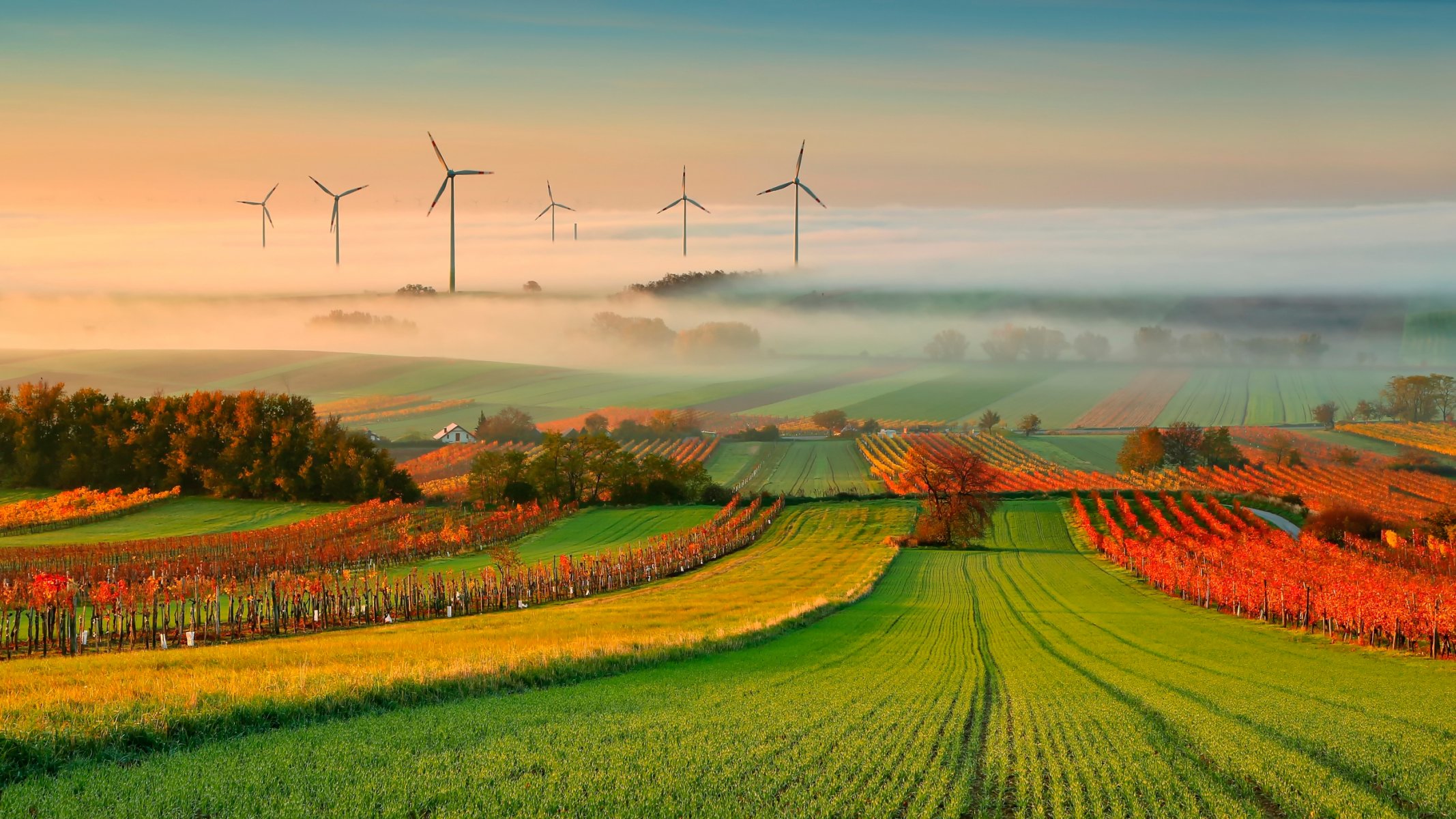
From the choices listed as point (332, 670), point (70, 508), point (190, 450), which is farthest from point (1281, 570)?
point (190, 450)

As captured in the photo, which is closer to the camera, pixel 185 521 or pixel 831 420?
pixel 185 521

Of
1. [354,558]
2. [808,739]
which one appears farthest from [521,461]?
[808,739]

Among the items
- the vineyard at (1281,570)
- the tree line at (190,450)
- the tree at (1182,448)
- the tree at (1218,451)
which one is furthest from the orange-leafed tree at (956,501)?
the tree at (1218,451)

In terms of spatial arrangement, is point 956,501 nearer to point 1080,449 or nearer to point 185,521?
point 185,521

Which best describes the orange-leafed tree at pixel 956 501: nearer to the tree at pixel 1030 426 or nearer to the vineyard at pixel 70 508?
the vineyard at pixel 70 508

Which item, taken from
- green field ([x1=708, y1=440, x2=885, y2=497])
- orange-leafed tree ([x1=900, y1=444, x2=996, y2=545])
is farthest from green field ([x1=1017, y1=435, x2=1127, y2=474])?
orange-leafed tree ([x1=900, y1=444, x2=996, y2=545])

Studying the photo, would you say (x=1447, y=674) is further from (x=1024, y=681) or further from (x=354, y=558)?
(x=354, y=558)

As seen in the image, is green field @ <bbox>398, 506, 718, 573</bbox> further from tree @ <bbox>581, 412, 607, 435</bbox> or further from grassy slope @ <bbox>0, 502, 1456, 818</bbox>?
tree @ <bbox>581, 412, 607, 435</bbox>
